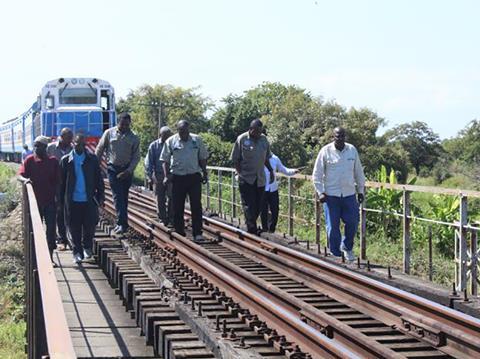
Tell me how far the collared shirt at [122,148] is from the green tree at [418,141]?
210 ft

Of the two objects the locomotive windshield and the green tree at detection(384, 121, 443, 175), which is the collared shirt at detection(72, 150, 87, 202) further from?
the green tree at detection(384, 121, 443, 175)

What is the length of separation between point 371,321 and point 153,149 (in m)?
8.62

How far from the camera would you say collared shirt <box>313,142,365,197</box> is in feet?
39.4

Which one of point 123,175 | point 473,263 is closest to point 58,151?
point 123,175

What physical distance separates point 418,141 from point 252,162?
226ft

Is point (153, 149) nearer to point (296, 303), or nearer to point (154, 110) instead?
point (296, 303)

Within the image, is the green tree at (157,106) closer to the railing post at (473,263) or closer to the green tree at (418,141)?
the green tree at (418,141)

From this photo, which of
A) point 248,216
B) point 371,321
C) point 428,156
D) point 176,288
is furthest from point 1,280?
point 428,156

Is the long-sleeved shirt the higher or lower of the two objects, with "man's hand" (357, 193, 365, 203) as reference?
higher

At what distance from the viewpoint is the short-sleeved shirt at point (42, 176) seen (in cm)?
1230

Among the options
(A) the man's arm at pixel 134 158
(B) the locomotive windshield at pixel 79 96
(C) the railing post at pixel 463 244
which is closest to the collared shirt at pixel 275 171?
(A) the man's arm at pixel 134 158

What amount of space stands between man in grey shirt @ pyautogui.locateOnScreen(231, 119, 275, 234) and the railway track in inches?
58.0

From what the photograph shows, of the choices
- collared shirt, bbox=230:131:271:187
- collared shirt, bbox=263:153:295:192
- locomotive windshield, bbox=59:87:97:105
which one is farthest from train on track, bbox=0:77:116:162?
collared shirt, bbox=230:131:271:187

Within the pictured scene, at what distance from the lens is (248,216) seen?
1460 cm
